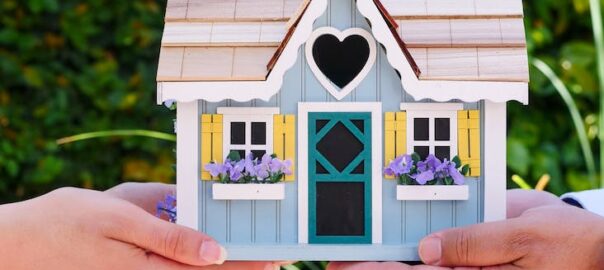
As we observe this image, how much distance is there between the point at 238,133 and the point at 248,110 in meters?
0.04

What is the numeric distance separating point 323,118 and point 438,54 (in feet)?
0.75

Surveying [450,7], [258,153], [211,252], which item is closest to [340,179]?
[258,153]

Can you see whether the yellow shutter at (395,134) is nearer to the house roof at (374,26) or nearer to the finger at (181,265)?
the house roof at (374,26)

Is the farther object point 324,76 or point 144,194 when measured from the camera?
point 144,194

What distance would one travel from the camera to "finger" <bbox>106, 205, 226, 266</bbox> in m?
1.69

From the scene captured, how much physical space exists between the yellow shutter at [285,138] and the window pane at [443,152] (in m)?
0.25

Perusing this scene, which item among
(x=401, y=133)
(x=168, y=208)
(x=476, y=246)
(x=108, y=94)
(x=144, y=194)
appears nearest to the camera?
(x=476, y=246)

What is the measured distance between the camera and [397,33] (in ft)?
5.73

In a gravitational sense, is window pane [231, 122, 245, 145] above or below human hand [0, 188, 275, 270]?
above

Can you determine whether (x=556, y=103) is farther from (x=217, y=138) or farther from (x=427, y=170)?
(x=217, y=138)

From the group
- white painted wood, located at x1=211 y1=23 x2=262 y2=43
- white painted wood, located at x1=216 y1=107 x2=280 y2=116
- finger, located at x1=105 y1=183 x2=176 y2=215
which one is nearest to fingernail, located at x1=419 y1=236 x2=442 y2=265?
white painted wood, located at x1=216 y1=107 x2=280 y2=116

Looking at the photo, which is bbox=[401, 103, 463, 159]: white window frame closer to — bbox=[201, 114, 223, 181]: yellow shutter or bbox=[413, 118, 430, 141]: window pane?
bbox=[413, 118, 430, 141]: window pane

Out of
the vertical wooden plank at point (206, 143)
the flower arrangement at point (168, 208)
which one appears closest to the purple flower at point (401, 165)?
the vertical wooden plank at point (206, 143)

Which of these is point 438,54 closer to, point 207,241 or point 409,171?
point 409,171
